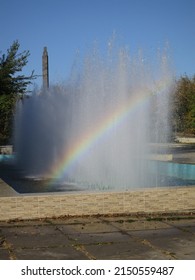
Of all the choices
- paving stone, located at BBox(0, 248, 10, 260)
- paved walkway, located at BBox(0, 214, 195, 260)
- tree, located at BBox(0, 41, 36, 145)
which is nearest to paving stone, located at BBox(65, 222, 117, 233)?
paved walkway, located at BBox(0, 214, 195, 260)

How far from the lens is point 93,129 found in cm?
1454

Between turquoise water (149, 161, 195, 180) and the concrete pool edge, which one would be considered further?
turquoise water (149, 161, 195, 180)

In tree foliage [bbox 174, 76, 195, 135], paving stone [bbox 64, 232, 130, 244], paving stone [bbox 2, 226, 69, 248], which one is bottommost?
paving stone [bbox 2, 226, 69, 248]

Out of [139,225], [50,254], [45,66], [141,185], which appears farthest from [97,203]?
[45,66]

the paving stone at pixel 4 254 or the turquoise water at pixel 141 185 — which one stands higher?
the turquoise water at pixel 141 185

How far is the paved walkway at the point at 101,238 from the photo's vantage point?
5.95m

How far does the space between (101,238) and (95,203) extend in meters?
1.90

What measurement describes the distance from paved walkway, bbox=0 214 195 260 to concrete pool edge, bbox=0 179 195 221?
231 millimetres

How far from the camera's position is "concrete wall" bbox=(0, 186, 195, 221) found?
332 inches

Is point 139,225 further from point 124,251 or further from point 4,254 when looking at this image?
point 4,254

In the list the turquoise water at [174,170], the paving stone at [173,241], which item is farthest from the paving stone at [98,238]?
the turquoise water at [174,170]

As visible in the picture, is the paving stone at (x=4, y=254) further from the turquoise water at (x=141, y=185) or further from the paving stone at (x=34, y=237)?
the turquoise water at (x=141, y=185)

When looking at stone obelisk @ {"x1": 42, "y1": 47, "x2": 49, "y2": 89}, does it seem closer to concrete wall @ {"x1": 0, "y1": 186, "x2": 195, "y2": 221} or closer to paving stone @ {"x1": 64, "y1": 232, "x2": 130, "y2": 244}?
concrete wall @ {"x1": 0, "y1": 186, "x2": 195, "y2": 221}

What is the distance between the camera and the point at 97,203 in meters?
8.78
